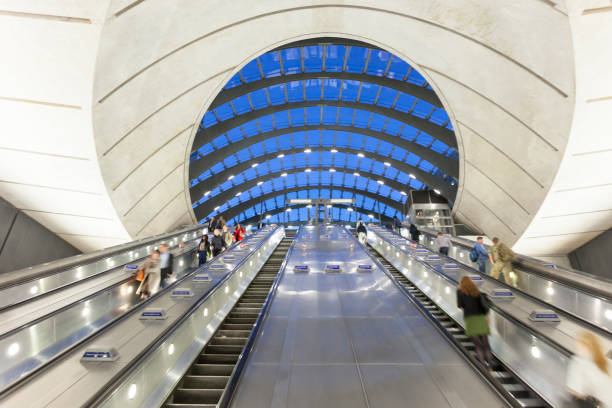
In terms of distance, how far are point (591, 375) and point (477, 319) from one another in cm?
178

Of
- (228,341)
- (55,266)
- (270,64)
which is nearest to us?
(228,341)

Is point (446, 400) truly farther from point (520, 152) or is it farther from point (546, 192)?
point (520, 152)

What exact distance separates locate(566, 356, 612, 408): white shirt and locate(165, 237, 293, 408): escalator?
3641mm

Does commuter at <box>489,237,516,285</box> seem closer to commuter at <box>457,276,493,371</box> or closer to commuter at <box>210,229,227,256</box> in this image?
commuter at <box>457,276,493,371</box>

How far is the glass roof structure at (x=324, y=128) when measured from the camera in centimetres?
2000

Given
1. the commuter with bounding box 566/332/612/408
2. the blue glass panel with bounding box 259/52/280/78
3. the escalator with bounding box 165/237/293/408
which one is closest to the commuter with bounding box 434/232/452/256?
the escalator with bounding box 165/237/293/408

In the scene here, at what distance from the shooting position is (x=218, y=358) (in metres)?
4.77

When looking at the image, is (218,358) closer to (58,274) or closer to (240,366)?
(240,366)

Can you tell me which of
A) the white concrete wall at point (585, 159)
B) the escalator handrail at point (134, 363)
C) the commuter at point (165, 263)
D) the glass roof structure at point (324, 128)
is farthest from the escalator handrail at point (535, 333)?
the glass roof structure at point (324, 128)

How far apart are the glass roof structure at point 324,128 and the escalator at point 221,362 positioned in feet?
55.6

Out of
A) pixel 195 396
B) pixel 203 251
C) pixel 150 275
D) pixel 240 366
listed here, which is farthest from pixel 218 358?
pixel 203 251

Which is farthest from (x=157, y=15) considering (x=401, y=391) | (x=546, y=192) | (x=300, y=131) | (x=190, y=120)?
(x=300, y=131)

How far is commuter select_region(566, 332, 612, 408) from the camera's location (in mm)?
2686

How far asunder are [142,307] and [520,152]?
15.2m
